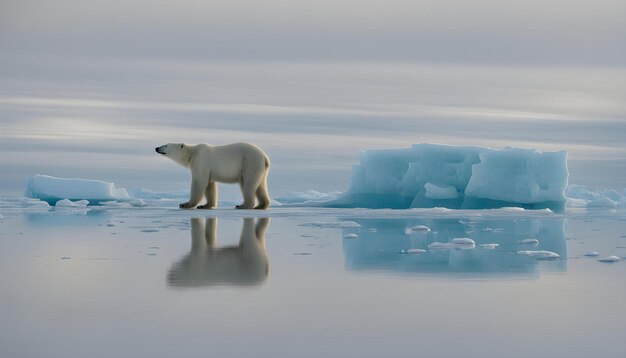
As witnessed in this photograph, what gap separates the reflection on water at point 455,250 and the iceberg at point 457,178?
680cm

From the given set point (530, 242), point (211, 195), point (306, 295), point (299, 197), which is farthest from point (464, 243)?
point (299, 197)

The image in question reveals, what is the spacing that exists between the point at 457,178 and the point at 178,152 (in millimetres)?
7543

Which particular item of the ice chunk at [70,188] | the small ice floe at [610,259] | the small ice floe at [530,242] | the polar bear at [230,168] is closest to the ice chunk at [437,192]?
the polar bear at [230,168]

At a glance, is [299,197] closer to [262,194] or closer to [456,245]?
[262,194]

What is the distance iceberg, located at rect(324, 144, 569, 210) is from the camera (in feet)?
60.7

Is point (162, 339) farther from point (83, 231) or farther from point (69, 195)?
point (69, 195)

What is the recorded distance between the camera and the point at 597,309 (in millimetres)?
4406

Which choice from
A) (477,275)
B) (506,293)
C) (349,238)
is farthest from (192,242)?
(506,293)

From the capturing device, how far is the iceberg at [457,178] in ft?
60.7

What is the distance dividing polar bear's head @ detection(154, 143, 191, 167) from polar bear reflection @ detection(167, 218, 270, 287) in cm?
503

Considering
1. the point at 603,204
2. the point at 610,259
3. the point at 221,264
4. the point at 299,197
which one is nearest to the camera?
the point at 221,264

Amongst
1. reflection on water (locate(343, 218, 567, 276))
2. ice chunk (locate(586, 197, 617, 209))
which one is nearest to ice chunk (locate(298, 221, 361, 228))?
reflection on water (locate(343, 218, 567, 276))

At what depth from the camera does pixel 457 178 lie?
19297mm

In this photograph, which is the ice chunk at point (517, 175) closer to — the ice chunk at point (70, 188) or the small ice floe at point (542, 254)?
the ice chunk at point (70, 188)
